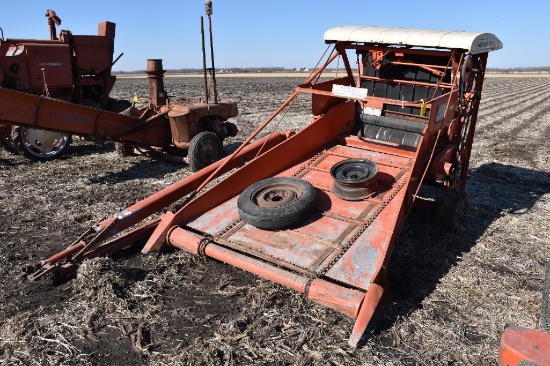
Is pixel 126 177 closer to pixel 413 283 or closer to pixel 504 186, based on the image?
pixel 413 283

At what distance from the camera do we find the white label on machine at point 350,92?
4.81 meters

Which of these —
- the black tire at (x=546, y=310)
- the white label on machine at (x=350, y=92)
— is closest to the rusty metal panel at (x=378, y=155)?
the white label on machine at (x=350, y=92)

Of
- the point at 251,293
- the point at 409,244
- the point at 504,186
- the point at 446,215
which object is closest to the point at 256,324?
the point at 251,293

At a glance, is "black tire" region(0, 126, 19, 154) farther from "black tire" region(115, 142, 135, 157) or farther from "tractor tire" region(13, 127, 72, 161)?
"black tire" region(115, 142, 135, 157)

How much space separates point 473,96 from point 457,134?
59 centimetres

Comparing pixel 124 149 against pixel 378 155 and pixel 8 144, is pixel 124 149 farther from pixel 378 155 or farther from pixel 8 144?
pixel 378 155

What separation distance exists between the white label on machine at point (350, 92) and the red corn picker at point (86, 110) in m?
3.37

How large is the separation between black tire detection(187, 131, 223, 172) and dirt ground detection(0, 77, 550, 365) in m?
1.79

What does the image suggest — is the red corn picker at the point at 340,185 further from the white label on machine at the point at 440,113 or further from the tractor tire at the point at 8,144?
the tractor tire at the point at 8,144

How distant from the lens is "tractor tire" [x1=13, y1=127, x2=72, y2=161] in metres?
8.34

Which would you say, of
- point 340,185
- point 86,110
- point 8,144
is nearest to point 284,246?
point 340,185

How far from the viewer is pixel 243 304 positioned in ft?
12.5

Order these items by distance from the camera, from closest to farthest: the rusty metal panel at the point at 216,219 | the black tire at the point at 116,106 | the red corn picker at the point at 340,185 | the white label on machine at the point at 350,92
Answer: the red corn picker at the point at 340,185 < the rusty metal panel at the point at 216,219 < the white label on machine at the point at 350,92 < the black tire at the point at 116,106

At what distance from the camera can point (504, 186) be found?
7.65 m
